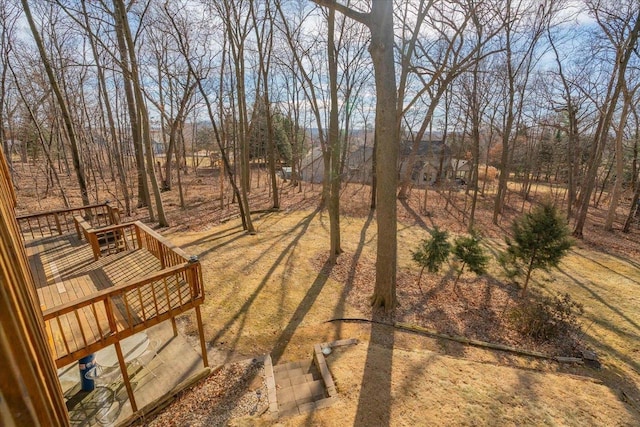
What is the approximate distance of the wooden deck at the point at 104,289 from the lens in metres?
3.83

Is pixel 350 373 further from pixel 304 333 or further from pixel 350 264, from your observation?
pixel 350 264

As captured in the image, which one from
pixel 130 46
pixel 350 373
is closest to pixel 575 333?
pixel 350 373

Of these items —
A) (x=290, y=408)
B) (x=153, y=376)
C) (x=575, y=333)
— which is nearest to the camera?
(x=290, y=408)

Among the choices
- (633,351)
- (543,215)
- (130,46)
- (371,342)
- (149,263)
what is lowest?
(633,351)

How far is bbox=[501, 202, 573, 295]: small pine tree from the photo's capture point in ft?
23.4

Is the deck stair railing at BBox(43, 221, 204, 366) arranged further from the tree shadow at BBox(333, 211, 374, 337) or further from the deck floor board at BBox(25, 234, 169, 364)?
the tree shadow at BBox(333, 211, 374, 337)

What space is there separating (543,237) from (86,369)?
9944 mm

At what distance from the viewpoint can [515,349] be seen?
602 centimetres

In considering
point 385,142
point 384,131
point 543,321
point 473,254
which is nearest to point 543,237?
point 473,254

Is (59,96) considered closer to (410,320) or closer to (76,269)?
(76,269)

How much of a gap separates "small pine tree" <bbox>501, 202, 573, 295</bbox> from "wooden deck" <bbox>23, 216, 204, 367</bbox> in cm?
796

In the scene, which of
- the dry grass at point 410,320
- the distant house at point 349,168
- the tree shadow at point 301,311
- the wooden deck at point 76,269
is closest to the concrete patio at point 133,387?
the dry grass at point 410,320

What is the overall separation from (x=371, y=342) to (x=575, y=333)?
5.03 metres

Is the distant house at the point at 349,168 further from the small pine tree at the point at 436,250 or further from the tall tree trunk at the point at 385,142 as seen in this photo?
the tall tree trunk at the point at 385,142
